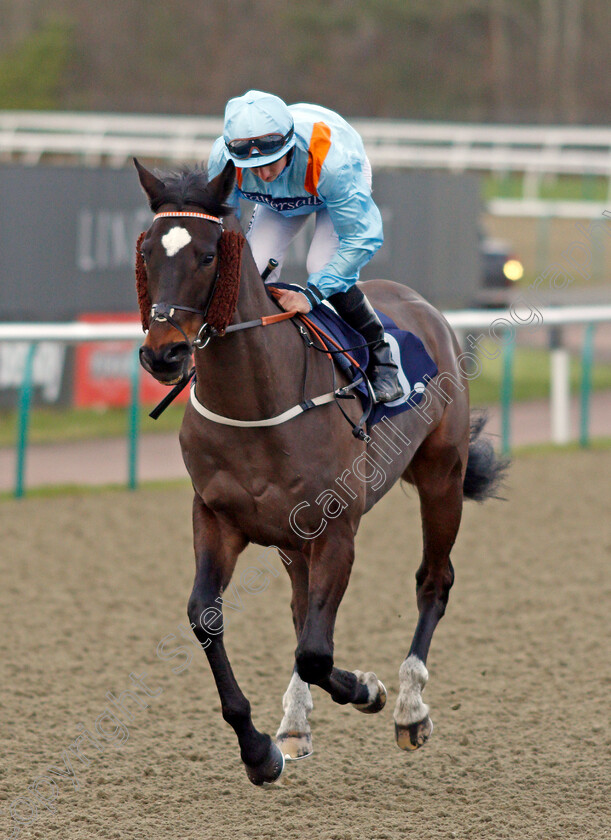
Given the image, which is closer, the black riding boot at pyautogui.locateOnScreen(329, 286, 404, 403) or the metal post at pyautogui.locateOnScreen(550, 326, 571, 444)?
the black riding boot at pyautogui.locateOnScreen(329, 286, 404, 403)

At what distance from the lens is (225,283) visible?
3.19m

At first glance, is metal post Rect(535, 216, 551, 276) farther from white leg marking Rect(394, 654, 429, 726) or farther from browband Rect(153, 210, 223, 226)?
browband Rect(153, 210, 223, 226)

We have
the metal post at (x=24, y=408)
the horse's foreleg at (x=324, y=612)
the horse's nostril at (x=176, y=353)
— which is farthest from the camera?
the metal post at (x=24, y=408)

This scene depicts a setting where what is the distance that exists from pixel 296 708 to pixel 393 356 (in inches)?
46.9

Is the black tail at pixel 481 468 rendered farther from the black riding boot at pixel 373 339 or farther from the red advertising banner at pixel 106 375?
the red advertising banner at pixel 106 375

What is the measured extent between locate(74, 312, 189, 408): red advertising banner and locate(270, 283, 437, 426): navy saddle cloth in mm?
5816

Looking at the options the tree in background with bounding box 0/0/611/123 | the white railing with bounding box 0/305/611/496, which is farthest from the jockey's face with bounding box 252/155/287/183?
the tree in background with bounding box 0/0/611/123

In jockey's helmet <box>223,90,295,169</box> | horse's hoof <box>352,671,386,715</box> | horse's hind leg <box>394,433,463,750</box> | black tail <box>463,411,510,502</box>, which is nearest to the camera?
jockey's helmet <box>223,90,295,169</box>

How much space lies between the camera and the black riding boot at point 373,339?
3887 millimetres

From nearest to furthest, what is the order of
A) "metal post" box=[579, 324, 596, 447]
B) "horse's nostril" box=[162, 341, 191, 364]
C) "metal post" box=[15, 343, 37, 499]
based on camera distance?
1. "horse's nostril" box=[162, 341, 191, 364]
2. "metal post" box=[15, 343, 37, 499]
3. "metal post" box=[579, 324, 596, 447]

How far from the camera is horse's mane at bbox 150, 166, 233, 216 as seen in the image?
124 inches

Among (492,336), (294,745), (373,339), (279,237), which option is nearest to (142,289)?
(279,237)

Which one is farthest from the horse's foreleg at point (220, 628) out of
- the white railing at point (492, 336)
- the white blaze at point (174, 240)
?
the white railing at point (492, 336)

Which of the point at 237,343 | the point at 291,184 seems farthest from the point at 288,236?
the point at 237,343
